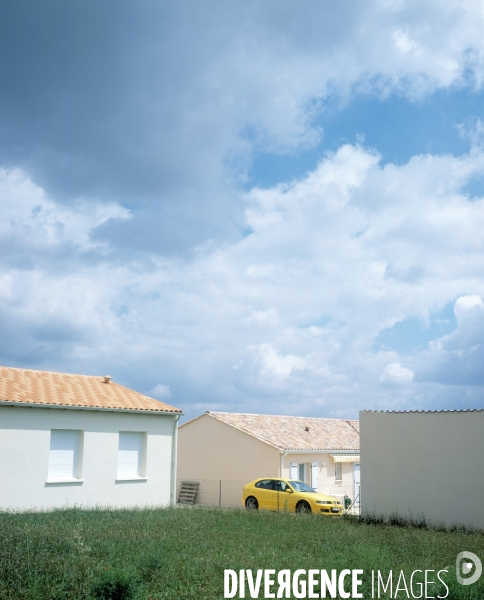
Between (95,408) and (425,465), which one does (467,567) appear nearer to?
(425,465)

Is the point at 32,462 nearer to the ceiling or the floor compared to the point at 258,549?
nearer to the ceiling

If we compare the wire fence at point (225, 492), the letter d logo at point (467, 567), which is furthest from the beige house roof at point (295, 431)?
the letter d logo at point (467, 567)

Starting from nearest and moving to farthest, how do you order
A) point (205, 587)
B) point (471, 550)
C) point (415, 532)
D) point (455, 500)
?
point (205, 587) → point (471, 550) → point (415, 532) → point (455, 500)

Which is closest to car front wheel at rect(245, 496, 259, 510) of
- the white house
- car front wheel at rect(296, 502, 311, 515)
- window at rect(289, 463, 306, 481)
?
car front wheel at rect(296, 502, 311, 515)

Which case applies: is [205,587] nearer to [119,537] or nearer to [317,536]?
[119,537]

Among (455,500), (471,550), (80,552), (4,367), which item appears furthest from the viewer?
(4,367)

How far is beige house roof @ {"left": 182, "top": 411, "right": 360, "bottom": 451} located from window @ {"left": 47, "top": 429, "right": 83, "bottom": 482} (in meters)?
11.6

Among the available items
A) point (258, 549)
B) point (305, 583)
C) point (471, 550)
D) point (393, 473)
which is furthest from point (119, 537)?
point (393, 473)

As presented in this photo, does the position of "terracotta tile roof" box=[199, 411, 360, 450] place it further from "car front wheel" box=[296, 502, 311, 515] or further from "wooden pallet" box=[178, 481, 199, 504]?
"car front wheel" box=[296, 502, 311, 515]

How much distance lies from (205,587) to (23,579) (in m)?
2.90

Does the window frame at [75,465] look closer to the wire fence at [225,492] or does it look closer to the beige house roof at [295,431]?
the wire fence at [225,492]

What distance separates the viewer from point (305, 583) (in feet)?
32.5

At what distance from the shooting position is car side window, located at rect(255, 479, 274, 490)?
81.2ft

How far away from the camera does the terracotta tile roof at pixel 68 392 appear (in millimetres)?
20031
